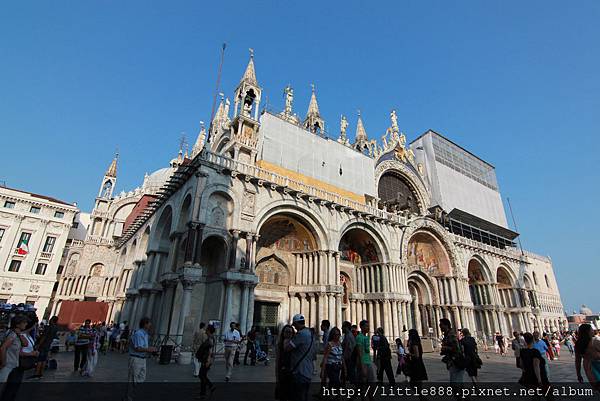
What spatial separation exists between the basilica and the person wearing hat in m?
12.3

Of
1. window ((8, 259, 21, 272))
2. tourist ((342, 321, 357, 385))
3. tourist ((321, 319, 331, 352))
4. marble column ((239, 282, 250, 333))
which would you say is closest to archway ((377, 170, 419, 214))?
marble column ((239, 282, 250, 333))

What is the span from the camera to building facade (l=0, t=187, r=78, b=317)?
109 feet

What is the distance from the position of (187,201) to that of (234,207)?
3.17m

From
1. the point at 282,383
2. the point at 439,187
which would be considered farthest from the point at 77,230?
the point at 282,383

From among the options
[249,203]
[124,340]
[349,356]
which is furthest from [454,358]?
[124,340]

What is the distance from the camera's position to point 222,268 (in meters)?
17.7

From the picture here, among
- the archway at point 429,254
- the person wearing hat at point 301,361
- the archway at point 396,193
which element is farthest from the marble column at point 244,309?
the archway at point 396,193

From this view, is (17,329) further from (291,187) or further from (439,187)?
(439,187)

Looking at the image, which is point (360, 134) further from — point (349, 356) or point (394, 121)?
point (349, 356)

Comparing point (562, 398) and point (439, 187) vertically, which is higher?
point (439, 187)

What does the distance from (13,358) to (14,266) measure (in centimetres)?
3920

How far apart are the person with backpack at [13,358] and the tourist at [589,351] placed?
8.61 metres

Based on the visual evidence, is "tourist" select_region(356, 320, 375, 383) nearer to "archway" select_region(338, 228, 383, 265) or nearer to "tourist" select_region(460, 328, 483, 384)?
"tourist" select_region(460, 328, 483, 384)

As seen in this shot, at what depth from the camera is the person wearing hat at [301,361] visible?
4.35 meters
